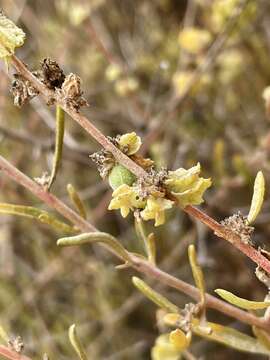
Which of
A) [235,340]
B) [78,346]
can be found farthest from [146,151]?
[78,346]

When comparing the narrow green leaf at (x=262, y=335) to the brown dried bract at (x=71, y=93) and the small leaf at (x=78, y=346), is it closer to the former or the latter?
the small leaf at (x=78, y=346)

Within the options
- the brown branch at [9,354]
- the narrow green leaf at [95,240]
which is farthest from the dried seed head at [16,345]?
the narrow green leaf at [95,240]

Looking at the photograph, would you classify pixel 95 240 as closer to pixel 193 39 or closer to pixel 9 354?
pixel 9 354

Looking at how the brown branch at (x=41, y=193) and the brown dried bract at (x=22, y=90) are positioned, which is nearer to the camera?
the brown dried bract at (x=22, y=90)

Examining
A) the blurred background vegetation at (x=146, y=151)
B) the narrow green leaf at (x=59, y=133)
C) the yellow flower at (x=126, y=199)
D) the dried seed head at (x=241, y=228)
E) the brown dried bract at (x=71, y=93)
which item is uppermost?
the blurred background vegetation at (x=146, y=151)

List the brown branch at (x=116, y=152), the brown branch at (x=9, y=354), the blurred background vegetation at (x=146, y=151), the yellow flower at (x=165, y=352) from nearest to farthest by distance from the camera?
Result: the brown branch at (x=116, y=152) < the brown branch at (x=9, y=354) < the yellow flower at (x=165, y=352) < the blurred background vegetation at (x=146, y=151)

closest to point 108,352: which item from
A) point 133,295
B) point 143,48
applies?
point 133,295

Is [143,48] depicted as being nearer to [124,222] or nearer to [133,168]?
[124,222]
